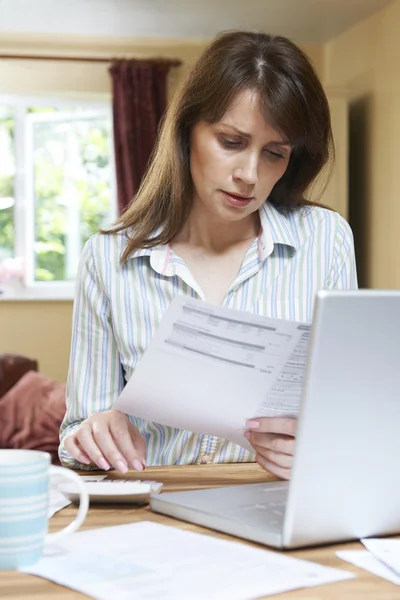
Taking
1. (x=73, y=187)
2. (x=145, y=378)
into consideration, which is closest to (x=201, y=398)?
(x=145, y=378)

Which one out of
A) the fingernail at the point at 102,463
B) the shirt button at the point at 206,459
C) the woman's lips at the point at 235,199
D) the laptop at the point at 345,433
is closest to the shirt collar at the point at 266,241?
the woman's lips at the point at 235,199

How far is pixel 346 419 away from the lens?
91 centimetres

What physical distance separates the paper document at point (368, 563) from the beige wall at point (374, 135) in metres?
4.45

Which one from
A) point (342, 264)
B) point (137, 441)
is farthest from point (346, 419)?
point (342, 264)

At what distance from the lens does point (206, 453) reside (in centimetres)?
155

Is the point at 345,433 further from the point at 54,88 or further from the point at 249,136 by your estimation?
the point at 54,88

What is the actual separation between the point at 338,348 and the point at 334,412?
7 cm

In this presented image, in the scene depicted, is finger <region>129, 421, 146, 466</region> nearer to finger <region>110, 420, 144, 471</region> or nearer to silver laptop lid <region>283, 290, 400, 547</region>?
finger <region>110, 420, 144, 471</region>

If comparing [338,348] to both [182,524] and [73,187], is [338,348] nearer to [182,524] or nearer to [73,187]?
[182,524]

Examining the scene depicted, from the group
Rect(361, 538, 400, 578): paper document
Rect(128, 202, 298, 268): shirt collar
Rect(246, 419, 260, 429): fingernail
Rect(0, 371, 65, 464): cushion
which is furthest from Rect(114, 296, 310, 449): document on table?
Rect(0, 371, 65, 464): cushion

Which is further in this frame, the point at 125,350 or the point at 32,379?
the point at 32,379

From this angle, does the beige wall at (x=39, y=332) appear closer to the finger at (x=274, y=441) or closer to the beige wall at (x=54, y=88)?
the beige wall at (x=54, y=88)

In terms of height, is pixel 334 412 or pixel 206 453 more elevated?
pixel 334 412

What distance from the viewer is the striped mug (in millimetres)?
814
